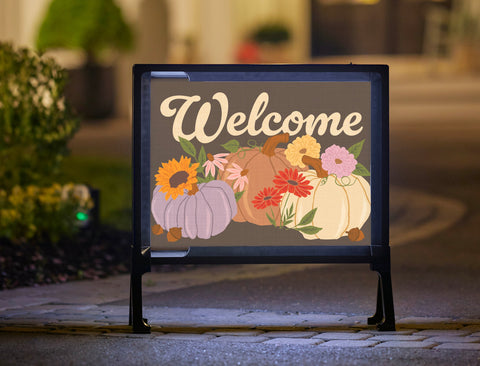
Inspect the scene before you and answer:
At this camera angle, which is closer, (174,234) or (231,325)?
(174,234)

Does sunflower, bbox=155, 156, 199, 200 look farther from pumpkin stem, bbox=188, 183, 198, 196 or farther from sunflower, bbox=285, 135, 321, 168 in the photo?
sunflower, bbox=285, 135, 321, 168

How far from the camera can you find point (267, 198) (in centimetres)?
621

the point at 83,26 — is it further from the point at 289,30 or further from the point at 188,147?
the point at 188,147

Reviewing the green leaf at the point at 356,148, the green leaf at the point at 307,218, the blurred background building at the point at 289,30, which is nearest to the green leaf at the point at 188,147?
the green leaf at the point at 307,218

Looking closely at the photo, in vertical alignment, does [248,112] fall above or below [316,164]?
above

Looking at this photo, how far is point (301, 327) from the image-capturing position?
20.6ft

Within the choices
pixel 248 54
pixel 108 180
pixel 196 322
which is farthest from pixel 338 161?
pixel 248 54

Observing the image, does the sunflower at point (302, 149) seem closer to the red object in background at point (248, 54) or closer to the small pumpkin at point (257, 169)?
the small pumpkin at point (257, 169)

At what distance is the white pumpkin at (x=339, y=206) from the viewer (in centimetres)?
620

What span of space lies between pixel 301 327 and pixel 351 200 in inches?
31.6

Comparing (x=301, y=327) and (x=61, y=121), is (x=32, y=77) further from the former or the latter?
(x=301, y=327)

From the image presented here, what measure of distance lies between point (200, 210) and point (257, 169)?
0.41m

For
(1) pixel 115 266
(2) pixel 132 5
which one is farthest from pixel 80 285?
(2) pixel 132 5

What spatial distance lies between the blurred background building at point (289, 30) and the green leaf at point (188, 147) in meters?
16.6
